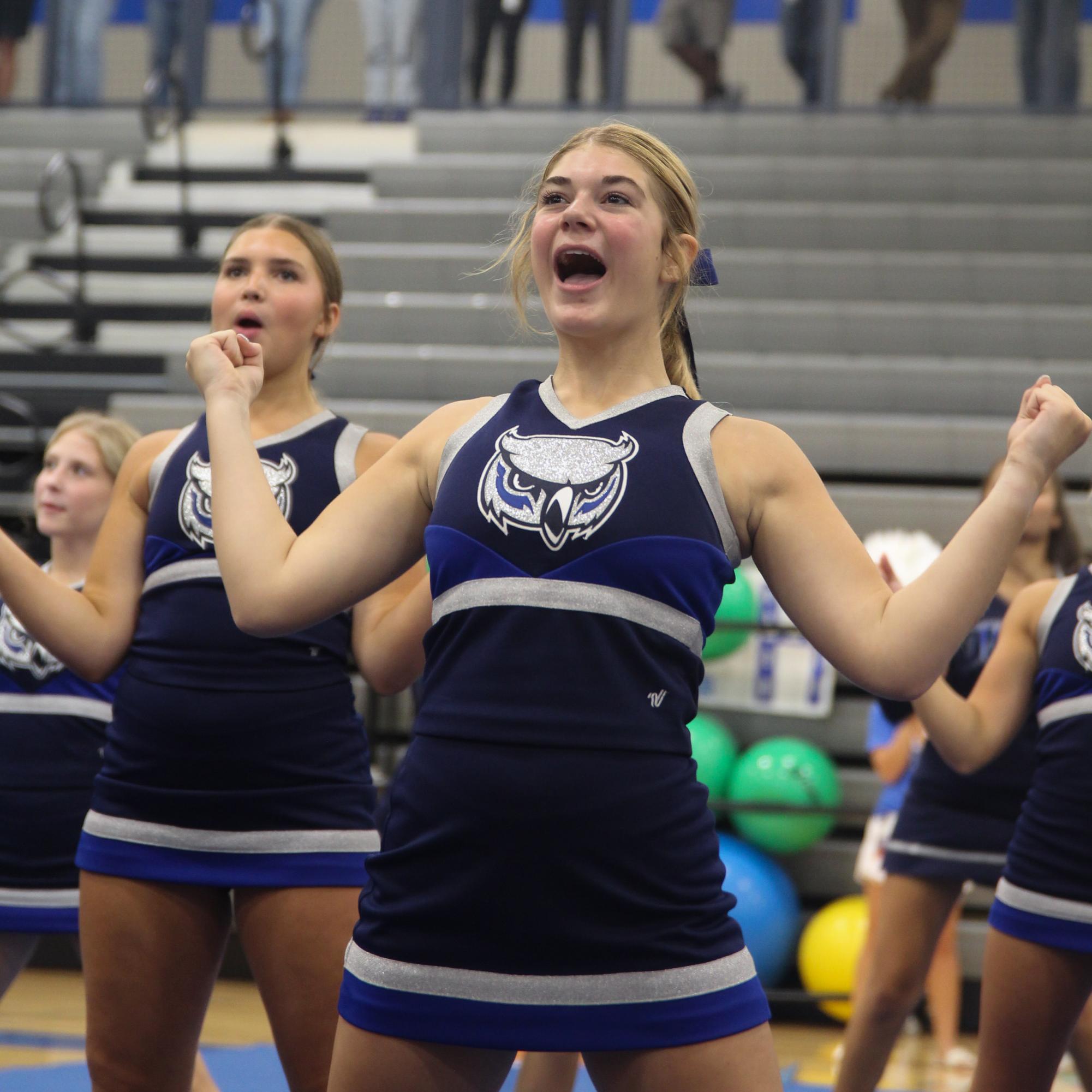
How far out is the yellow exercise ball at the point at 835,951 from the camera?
4.43m

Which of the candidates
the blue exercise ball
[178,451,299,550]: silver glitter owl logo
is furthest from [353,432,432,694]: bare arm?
the blue exercise ball

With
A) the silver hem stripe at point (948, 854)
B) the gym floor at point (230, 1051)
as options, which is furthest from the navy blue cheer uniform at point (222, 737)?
the gym floor at point (230, 1051)

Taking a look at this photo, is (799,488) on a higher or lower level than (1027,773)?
higher

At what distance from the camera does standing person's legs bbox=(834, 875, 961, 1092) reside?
9.71 ft

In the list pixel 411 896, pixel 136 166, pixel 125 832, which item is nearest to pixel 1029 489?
pixel 411 896

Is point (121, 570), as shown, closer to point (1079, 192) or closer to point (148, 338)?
point (148, 338)

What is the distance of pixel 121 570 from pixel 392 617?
494mm

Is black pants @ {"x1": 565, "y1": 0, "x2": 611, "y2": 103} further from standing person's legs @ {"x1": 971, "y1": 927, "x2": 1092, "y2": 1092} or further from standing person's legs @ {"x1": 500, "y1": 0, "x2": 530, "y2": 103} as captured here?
standing person's legs @ {"x1": 971, "y1": 927, "x2": 1092, "y2": 1092}

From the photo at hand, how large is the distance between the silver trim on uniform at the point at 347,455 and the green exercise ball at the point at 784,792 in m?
2.80

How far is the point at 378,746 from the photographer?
5.24 metres

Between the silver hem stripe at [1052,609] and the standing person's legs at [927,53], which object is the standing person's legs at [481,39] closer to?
the standing person's legs at [927,53]

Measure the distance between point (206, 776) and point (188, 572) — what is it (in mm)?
299

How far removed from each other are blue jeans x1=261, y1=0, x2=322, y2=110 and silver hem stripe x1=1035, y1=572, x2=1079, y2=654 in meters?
7.32

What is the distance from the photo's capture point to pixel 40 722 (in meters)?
2.80
